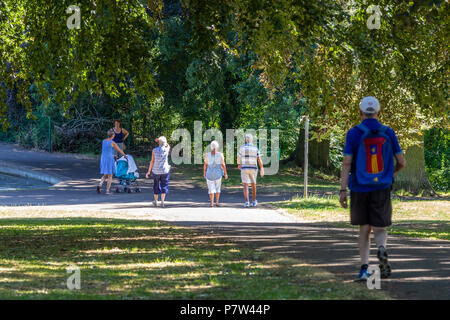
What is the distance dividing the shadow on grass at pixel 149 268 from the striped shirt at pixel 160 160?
5700 millimetres

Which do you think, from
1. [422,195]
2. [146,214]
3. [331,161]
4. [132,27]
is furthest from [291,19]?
[331,161]

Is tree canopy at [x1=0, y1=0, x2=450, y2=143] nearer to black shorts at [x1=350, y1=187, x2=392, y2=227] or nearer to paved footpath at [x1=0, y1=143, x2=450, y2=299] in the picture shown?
paved footpath at [x1=0, y1=143, x2=450, y2=299]

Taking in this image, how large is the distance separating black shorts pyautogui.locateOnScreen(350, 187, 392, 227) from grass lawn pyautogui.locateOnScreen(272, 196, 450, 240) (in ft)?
21.0

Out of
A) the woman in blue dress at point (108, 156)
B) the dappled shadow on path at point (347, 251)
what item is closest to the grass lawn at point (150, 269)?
the dappled shadow on path at point (347, 251)

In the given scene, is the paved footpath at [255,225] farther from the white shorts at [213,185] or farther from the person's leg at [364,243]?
the white shorts at [213,185]

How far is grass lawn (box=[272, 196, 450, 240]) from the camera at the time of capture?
15.3 meters

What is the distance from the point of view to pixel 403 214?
19.9 metres

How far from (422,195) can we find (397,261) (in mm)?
18643

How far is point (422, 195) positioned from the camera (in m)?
27.2

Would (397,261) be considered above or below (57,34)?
below

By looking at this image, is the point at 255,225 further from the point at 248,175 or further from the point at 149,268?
the point at 149,268

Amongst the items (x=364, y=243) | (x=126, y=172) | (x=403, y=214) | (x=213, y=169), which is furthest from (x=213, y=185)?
(x=364, y=243)
